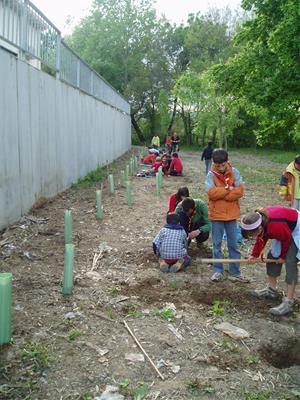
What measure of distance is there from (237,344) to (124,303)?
1331mm

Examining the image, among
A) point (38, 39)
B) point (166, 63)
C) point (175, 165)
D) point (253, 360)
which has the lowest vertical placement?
point (253, 360)

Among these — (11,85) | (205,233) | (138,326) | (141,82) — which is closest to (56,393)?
(138,326)

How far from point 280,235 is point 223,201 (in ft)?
3.63

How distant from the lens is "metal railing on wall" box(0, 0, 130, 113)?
7914mm

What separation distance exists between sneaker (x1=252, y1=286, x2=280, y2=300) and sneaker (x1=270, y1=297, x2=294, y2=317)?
392 millimetres

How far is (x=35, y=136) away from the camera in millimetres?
9172

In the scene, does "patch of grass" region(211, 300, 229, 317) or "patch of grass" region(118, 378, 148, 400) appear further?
"patch of grass" region(211, 300, 229, 317)

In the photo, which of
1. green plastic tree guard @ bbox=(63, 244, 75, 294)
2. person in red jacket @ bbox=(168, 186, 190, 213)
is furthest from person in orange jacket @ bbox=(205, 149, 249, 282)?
green plastic tree guard @ bbox=(63, 244, 75, 294)

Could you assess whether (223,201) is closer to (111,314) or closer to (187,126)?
(111,314)

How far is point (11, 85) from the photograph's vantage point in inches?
305

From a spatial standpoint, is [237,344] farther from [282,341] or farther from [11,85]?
[11,85]

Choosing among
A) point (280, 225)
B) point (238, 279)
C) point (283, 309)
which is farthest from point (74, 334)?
point (238, 279)

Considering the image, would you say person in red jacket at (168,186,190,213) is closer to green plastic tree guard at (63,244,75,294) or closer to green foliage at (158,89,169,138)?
green plastic tree guard at (63,244,75,294)

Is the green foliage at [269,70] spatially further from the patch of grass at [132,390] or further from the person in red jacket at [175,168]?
A: the patch of grass at [132,390]
